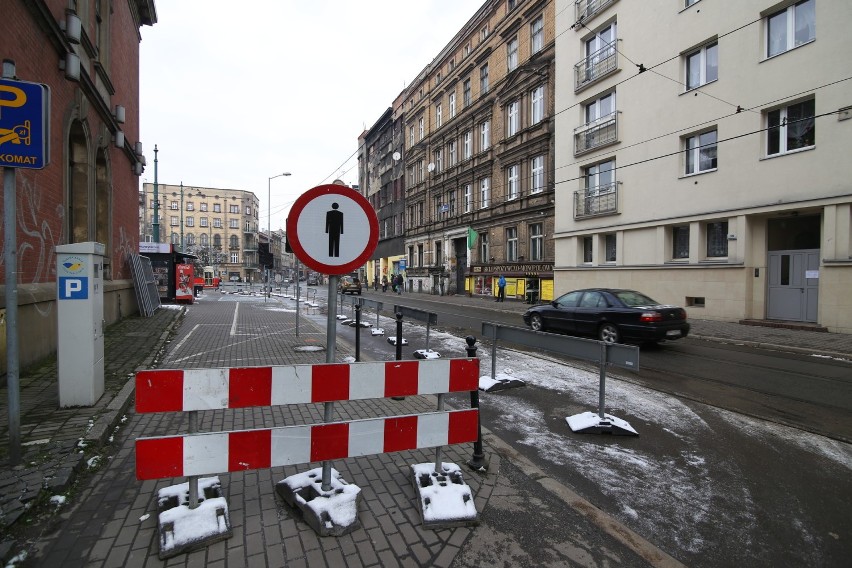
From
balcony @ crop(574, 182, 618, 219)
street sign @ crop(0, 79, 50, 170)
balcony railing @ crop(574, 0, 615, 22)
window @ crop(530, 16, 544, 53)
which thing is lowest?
street sign @ crop(0, 79, 50, 170)

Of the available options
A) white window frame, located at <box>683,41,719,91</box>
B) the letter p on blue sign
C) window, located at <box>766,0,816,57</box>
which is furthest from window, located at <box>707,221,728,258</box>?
the letter p on blue sign

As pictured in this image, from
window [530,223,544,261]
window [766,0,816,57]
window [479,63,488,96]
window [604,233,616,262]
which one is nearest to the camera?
window [766,0,816,57]

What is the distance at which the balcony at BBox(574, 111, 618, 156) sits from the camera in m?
19.2

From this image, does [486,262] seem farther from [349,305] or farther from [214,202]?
[214,202]

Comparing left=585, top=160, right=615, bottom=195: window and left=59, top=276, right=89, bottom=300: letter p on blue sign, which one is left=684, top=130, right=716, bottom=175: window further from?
left=59, top=276, right=89, bottom=300: letter p on blue sign

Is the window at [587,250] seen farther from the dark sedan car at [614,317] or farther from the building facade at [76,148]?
the building facade at [76,148]

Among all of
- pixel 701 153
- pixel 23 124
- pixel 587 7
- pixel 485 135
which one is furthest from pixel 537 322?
pixel 485 135

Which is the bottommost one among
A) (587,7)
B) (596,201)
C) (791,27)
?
(596,201)

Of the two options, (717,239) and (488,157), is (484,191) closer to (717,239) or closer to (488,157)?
(488,157)

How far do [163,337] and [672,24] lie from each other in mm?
20231

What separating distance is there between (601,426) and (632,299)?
6.53 metres

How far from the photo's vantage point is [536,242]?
25.1 m

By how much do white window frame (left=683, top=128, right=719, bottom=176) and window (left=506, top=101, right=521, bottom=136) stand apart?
11987 millimetres

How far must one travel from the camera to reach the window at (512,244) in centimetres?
2653
